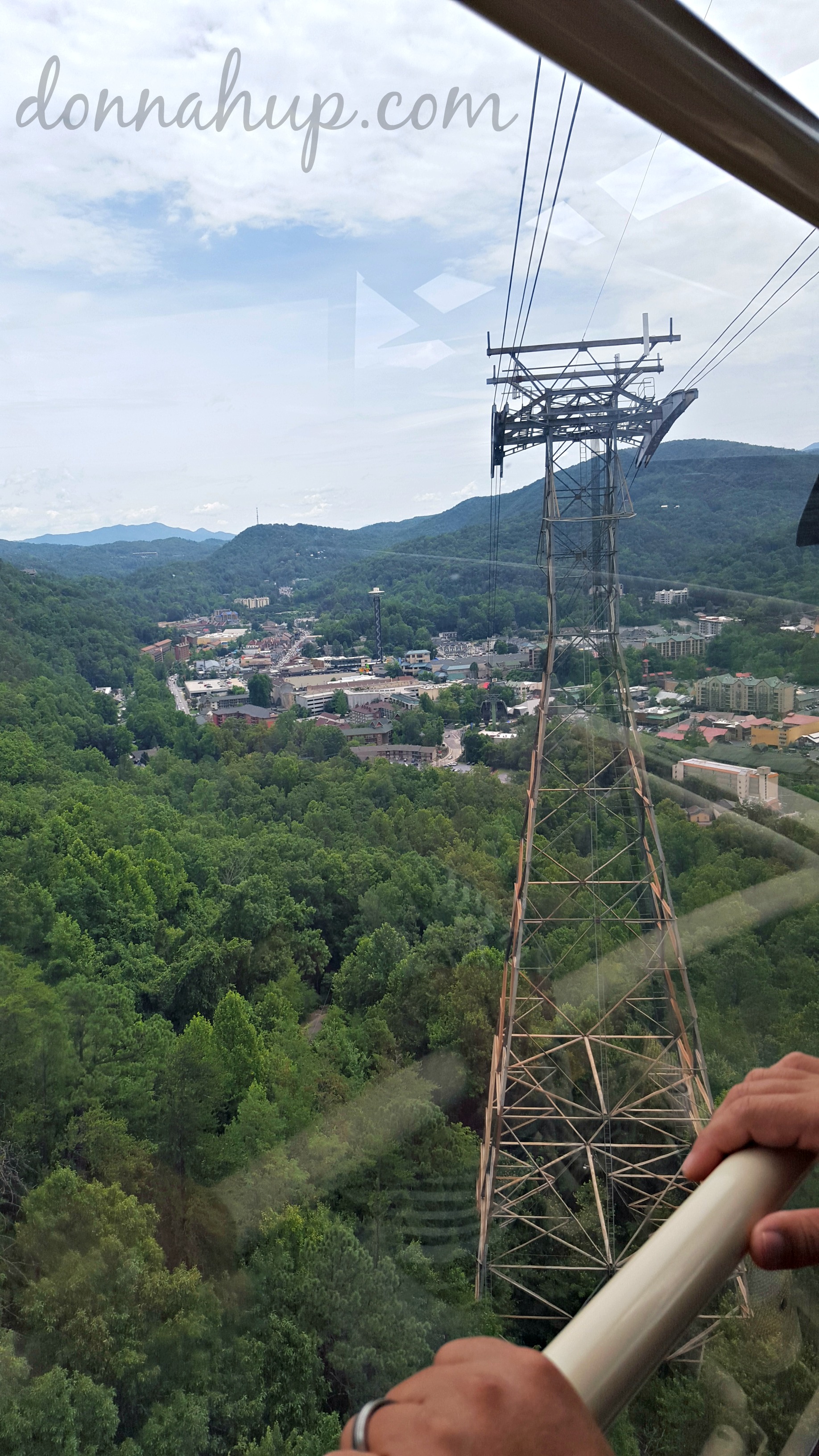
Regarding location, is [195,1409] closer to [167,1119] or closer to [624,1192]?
[167,1119]

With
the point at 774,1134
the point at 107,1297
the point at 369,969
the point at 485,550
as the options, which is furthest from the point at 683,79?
the point at 485,550

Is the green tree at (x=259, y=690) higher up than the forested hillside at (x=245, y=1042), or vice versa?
the green tree at (x=259, y=690)

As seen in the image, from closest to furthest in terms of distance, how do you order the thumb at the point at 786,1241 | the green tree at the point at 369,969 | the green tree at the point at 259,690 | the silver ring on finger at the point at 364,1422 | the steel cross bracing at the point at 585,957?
the silver ring on finger at the point at 364,1422
the thumb at the point at 786,1241
the steel cross bracing at the point at 585,957
the green tree at the point at 369,969
the green tree at the point at 259,690

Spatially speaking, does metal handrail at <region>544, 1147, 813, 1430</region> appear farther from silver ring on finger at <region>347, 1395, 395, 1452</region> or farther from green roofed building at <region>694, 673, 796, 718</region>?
green roofed building at <region>694, 673, 796, 718</region>

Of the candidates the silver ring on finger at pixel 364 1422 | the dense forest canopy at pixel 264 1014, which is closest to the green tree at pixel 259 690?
the dense forest canopy at pixel 264 1014

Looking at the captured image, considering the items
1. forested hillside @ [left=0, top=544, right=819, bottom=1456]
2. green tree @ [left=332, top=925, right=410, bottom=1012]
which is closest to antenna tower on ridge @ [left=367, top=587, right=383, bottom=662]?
forested hillside @ [left=0, top=544, right=819, bottom=1456]

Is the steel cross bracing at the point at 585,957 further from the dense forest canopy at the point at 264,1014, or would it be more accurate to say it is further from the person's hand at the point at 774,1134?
the person's hand at the point at 774,1134
